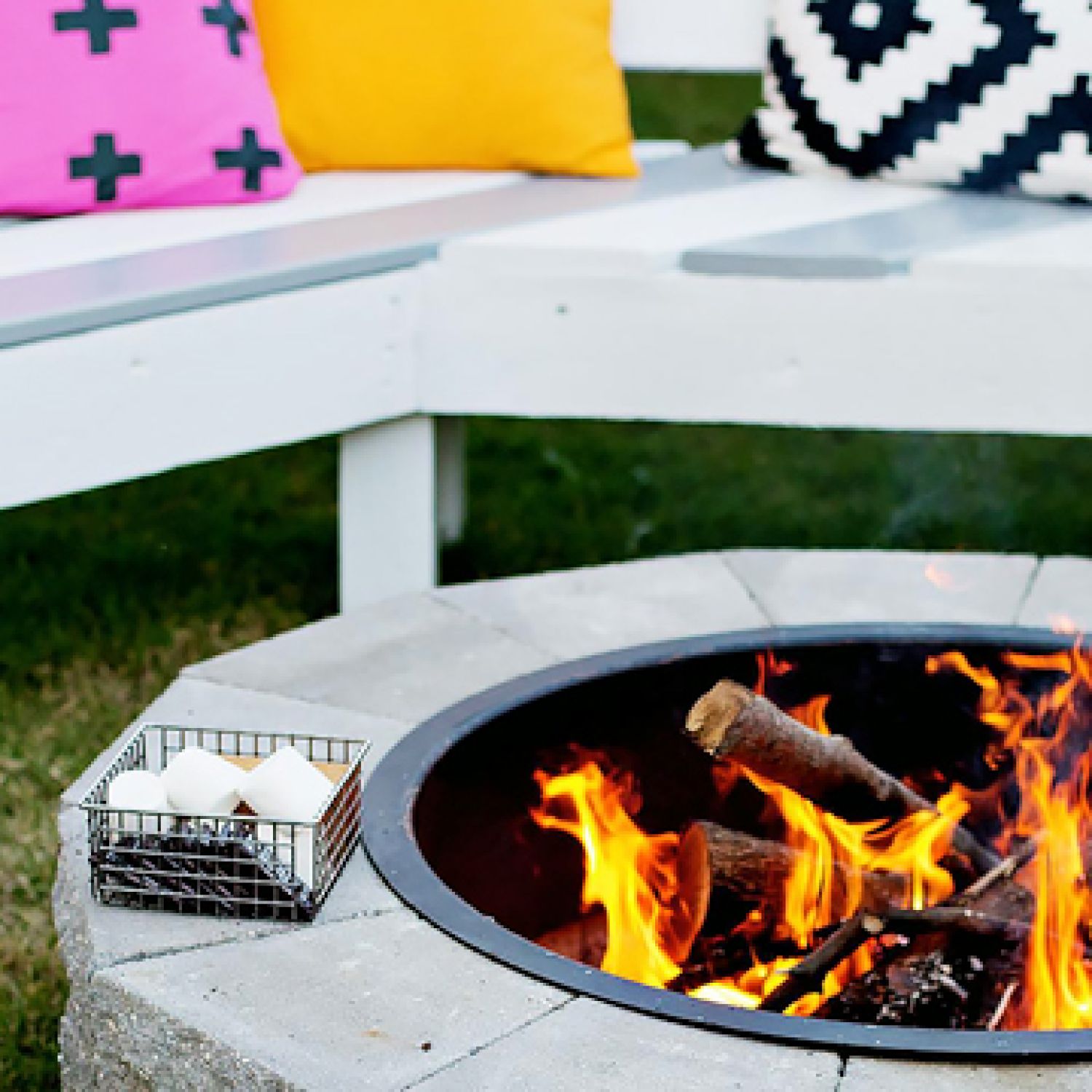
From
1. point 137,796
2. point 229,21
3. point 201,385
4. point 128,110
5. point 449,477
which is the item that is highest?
point 229,21

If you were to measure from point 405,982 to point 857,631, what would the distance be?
25.7 inches

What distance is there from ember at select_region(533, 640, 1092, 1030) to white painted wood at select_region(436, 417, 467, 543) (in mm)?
1440

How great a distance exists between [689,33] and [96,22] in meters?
0.98

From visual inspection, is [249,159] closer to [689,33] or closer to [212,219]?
[212,219]

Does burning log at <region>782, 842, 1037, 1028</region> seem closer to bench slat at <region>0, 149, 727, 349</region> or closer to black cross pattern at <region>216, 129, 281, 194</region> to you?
bench slat at <region>0, 149, 727, 349</region>

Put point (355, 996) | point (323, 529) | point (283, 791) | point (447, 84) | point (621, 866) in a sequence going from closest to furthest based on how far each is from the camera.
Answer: point (355, 996) → point (283, 791) → point (621, 866) → point (447, 84) → point (323, 529)

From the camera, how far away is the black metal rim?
121 centimetres

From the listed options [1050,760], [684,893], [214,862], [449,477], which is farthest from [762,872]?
[449,477]

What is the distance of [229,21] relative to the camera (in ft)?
8.75

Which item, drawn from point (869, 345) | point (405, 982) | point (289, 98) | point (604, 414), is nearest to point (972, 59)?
point (869, 345)

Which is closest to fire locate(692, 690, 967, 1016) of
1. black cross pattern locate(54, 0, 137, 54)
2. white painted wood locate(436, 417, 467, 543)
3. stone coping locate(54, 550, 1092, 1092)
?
stone coping locate(54, 550, 1092, 1092)

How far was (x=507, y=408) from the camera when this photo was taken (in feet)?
8.21

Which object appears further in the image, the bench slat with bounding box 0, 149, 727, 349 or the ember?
the bench slat with bounding box 0, 149, 727, 349

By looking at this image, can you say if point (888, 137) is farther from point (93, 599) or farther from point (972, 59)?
point (93, 599)
